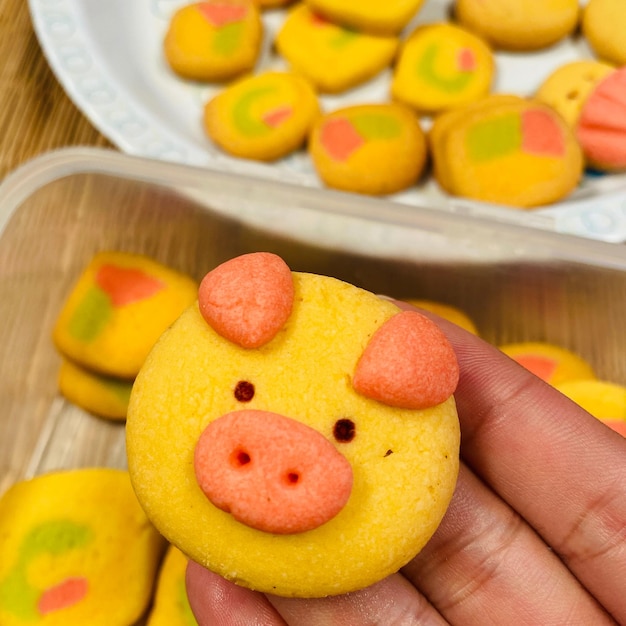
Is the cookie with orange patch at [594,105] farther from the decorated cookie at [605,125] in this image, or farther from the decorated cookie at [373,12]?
the decorated cookie at [373,12]

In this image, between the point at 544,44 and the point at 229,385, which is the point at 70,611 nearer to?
the point at 229,385

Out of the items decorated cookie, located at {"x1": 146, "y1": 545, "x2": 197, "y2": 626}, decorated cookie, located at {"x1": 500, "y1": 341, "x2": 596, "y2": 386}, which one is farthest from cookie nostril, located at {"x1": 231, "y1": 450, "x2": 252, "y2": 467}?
decorated cookie, located at {"x1": 500, "y1": 341, "x2": 596, "y2": 386}

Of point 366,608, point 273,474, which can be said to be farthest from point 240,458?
point 366,608

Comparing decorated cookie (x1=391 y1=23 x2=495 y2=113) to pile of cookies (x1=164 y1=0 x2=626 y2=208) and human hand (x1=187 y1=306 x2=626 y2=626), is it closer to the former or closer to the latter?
pile of cookies (x1=164 y1=0 x2=626 y2=208)

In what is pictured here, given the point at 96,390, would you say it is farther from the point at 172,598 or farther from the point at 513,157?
the point at 513,157

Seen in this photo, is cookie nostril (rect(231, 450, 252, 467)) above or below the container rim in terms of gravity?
above

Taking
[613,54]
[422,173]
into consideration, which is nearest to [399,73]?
[422,173]
